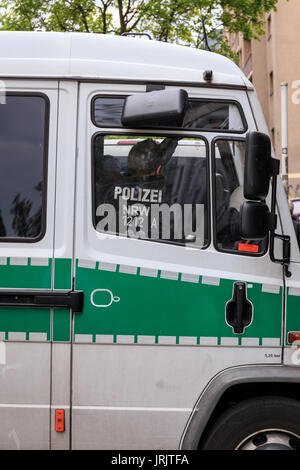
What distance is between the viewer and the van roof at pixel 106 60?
3643mm

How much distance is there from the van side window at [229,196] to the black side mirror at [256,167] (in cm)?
23

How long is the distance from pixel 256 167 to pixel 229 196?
0.33 metres

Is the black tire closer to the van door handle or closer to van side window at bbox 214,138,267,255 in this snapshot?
van side window at bbox 214,138,267,255

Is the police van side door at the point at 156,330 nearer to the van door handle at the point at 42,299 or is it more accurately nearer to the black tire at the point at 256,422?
the van door handle at the point at 42,299

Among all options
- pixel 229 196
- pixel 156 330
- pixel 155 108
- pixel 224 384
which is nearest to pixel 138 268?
pixel 156 330

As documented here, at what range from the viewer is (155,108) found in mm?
3527

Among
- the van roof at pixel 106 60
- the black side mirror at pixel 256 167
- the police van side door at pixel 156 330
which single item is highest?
the van roof at pixel 106 60

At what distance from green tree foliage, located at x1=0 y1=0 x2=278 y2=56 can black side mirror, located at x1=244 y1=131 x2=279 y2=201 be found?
39.8ft

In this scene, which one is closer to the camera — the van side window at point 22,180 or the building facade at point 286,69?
the van side window at point 22,180

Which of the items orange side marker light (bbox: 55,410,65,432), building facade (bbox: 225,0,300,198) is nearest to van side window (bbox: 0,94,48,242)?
orange side marker light (bbox: 55,410,65,432)

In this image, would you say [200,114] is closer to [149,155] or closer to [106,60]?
[149,155]

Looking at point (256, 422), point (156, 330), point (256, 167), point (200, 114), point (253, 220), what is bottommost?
point (256, 422)

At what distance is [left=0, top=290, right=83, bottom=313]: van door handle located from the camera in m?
3.51

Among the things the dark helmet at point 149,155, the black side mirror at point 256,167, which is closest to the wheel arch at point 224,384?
the black side mirror at point 256,167
